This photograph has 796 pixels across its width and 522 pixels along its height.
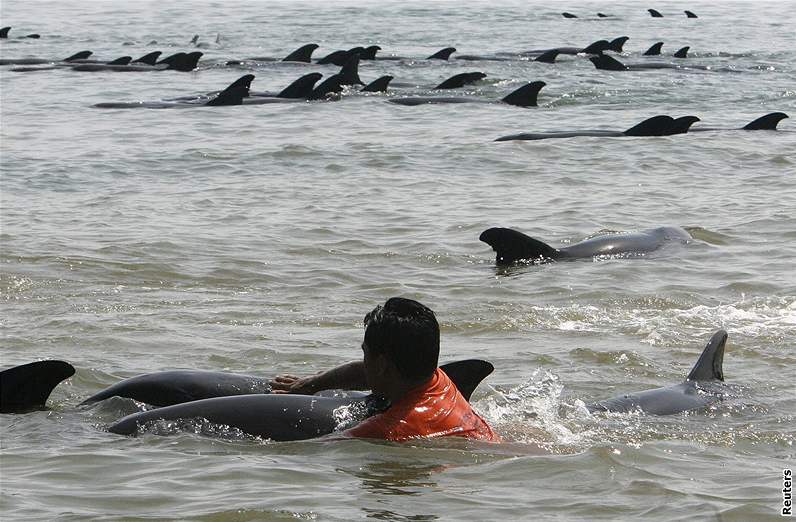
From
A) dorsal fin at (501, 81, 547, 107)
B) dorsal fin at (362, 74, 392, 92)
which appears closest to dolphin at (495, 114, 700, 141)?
dorsal fin at (501, 81, 547, 107)

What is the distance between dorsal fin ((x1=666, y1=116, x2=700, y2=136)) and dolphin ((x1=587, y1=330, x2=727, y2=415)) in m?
12.7

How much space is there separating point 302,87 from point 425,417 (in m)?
19.7

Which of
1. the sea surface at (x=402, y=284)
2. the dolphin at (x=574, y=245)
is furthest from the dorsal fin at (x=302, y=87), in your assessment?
the dolphin at (x=574, y=245)

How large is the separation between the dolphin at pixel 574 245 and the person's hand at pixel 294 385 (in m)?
4.98

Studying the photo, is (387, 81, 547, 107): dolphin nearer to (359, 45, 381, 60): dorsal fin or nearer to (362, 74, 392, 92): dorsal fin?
(362, 74, 392, 92): dorsal fin

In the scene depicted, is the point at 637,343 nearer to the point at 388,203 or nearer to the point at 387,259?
the point at 387,259

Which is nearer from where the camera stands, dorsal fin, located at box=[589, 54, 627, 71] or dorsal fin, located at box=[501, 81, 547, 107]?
dorsal fin, located at box=[501, 81, 547, 107]

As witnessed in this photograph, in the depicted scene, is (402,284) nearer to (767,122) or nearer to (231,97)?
(767,122)

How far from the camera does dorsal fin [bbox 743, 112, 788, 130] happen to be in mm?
21359

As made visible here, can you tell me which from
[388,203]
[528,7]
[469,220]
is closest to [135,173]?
[388,203]

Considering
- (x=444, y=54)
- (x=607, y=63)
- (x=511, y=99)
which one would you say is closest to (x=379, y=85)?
(x=511, y=99)

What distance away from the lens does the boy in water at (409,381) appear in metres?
6.64

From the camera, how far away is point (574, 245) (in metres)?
13.1

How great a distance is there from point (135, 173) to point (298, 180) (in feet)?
6.64
